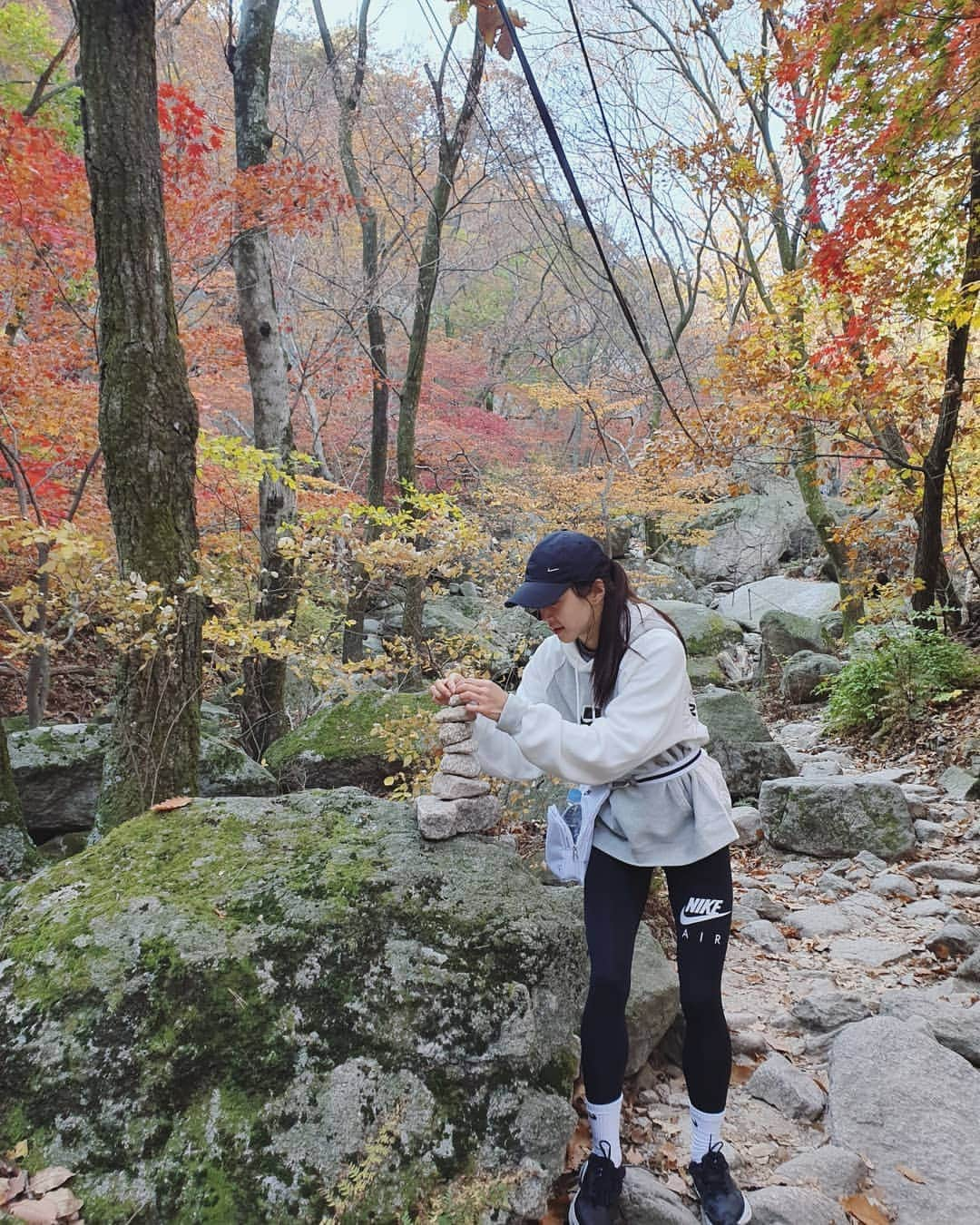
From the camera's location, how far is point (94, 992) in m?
2.10

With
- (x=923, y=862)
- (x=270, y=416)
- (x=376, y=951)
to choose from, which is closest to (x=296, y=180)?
(x=270, y=416)

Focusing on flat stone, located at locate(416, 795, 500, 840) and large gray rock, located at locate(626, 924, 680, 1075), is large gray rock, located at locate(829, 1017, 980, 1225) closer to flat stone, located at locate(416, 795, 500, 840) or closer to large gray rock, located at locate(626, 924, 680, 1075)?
large gray rock, located at locate(626, 924, 680, 1075)

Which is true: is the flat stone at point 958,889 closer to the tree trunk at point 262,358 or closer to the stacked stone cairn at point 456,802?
the stacked stone cairn at point 456,802

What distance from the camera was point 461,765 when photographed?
2652mm

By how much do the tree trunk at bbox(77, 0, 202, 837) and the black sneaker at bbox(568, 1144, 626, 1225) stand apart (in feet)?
9.55

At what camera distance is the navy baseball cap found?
2.14 metres

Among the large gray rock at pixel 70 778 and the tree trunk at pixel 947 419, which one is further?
the tree trunk at pixel 947 419

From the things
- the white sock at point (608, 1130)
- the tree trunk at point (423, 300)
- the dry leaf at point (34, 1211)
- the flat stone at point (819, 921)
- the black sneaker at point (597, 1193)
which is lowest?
the flat stone at point (819, 921)

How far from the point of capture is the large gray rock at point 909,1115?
2.22 metres

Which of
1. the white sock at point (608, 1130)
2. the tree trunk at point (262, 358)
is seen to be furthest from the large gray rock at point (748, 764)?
the white sock at point (608, 1130)

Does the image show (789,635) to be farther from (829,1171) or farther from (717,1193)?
(717,1193)

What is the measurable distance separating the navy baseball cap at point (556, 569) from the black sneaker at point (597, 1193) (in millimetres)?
1539

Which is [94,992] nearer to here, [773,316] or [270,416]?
[270,416]

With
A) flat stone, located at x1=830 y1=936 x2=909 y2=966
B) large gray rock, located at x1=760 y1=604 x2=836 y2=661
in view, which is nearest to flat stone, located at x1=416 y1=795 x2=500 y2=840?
flat stone, located at x1=830 y1=936 x2=909 y2=966
